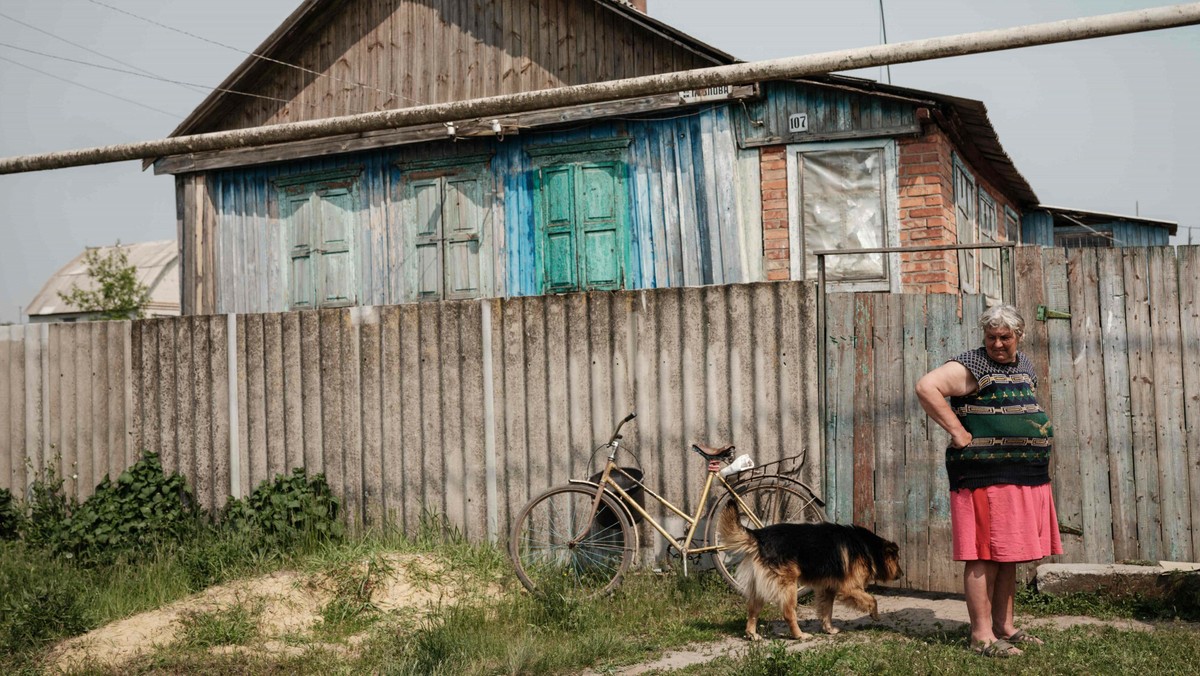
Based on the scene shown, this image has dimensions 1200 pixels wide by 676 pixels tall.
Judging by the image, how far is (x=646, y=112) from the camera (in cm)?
1167

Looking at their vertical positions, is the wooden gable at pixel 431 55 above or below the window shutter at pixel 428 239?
above

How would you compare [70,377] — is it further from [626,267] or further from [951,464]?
[951,464]

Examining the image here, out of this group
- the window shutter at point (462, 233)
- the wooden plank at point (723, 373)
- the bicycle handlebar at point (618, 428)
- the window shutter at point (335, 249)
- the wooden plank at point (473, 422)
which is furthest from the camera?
the window shutter at point (335, 249)

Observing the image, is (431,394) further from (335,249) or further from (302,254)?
(302,254)

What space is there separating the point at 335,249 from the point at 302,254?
497 mm

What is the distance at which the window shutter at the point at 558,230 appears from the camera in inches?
478

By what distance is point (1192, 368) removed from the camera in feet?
21.2

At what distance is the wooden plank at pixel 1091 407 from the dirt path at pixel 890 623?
2.33 ft

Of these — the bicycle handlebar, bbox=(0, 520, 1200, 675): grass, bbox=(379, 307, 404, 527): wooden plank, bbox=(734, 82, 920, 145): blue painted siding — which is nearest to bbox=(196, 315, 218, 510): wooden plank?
bbox=(0, 520, 1200, 675): grass

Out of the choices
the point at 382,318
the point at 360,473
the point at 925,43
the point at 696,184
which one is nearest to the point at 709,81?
the point at 925,43

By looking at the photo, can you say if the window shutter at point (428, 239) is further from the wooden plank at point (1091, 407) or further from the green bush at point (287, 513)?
the wooden plank at point (1091, 407)

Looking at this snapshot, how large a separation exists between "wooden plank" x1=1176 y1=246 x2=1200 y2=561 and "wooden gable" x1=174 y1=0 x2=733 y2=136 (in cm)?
612

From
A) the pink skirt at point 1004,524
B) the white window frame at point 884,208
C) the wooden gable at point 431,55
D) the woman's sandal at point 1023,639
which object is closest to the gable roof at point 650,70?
the wooden gable at point 431,55

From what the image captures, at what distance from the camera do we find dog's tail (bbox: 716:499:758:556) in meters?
5.96
